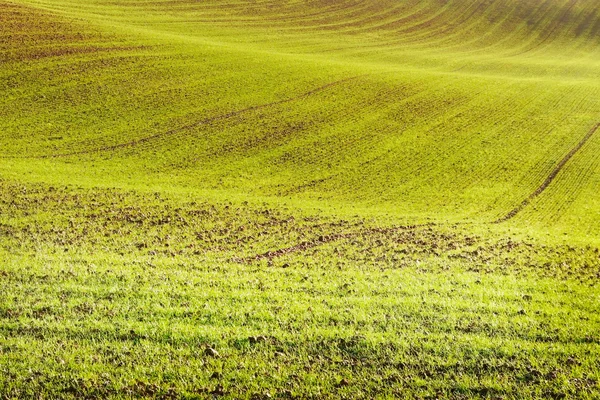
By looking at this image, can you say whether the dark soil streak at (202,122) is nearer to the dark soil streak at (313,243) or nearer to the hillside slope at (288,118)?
the hillside slope at (288,118)

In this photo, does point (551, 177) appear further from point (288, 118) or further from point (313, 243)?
point (313, 243)

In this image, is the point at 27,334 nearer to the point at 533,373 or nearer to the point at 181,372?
the point at 181,372

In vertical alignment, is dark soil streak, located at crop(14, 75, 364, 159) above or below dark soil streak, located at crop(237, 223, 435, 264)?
above

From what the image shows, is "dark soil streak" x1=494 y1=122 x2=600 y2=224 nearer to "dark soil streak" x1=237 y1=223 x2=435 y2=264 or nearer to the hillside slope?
the hillside slope

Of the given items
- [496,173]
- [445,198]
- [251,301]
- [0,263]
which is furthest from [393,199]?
[0,263]

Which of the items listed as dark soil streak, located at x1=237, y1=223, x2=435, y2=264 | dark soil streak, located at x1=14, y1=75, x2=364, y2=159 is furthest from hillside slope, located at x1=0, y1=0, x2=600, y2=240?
dark soil streak, located at x1=237, y1=223, x2=435, y2=264

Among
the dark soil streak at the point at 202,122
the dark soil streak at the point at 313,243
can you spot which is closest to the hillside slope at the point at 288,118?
the dark soil streak at the point at 202,122
